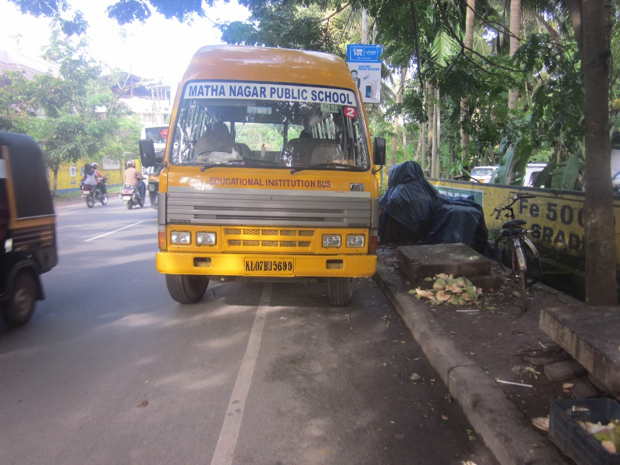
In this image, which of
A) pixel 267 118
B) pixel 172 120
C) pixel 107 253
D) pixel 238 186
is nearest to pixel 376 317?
pixel 238 186

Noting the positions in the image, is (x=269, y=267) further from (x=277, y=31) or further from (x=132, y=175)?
(x=132, y=175)

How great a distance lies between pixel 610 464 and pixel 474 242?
19.6ft

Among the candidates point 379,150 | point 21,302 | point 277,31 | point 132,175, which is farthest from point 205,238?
point 132,175

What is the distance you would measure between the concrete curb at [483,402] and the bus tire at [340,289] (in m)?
0.83

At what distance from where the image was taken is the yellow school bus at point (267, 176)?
4.53 meters

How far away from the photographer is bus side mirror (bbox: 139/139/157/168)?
514 cm

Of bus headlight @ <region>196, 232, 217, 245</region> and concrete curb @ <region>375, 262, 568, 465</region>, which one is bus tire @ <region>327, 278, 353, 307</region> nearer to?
concrete curb @ <region>375, 262, 568, 465</region>

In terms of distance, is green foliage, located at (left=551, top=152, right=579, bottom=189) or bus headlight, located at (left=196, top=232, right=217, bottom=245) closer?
bus headlight, located at (left=196, top=232, right=217, bottom=245)

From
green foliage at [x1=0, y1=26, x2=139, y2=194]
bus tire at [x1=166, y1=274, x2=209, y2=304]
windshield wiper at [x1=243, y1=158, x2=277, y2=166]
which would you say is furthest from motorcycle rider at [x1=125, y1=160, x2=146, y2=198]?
windshield wiper at [x1=243, y1=158, x2=277, y2=166]

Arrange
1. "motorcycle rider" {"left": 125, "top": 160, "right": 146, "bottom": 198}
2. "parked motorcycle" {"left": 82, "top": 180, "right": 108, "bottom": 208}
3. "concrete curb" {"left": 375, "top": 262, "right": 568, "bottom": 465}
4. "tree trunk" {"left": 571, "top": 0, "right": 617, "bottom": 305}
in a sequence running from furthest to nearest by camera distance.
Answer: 1. "parked motorcycle" {"left": 82, "top": 180, "right": 108, "bottom": 208}
2. "motorcycle rider" {"left": 125, "top": 160, "right": 146, "bottom": 198}
3. "tree trunk" {"left": 571, "top": 0, "right": 617, "bottom": 305}
4. "concrete curb" {"left": 375, "top": 262, "right": 568, "bottom": 465}

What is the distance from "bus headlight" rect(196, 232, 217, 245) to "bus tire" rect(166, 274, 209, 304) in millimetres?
831

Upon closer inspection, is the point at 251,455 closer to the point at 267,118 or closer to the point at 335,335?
the point at 335,335

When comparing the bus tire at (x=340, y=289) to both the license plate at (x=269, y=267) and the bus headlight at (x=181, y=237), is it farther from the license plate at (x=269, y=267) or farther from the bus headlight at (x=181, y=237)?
the bus headlight at (x=181, y=237)

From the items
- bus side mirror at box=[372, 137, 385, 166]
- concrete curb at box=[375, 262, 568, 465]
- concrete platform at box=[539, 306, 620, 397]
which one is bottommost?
concrete curb at box=[375, 262, 568, 465]
